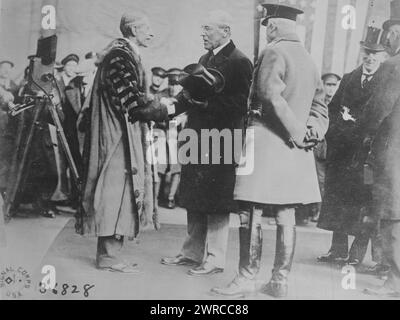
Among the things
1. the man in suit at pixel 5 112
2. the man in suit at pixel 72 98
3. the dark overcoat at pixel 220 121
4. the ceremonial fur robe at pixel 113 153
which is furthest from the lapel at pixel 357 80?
the man in suit at pixel 5 112

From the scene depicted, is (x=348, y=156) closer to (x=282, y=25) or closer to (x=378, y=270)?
(x=378, y=270)

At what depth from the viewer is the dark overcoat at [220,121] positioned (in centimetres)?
434

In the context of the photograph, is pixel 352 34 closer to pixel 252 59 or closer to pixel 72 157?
pixel 252 59

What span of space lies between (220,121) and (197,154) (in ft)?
1.06

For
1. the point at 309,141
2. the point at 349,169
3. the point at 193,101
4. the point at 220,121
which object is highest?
the point at 193,101

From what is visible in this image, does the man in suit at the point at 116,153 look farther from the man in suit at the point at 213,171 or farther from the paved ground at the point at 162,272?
the man in suit at the point at 213,171

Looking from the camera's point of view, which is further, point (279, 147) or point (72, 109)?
point (72, 109)

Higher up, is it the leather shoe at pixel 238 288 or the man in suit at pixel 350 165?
the man in suit at pixel 350 165

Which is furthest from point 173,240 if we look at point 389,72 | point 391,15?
point 391,15

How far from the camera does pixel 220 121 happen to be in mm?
4363

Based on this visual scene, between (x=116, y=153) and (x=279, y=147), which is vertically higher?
(x=279, y=147)

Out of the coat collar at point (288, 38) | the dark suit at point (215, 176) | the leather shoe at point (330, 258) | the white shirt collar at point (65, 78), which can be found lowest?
the leather shoe at point (330, 258)

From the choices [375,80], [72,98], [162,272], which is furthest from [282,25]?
[162,272]

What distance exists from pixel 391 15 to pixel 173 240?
255 centimetres
